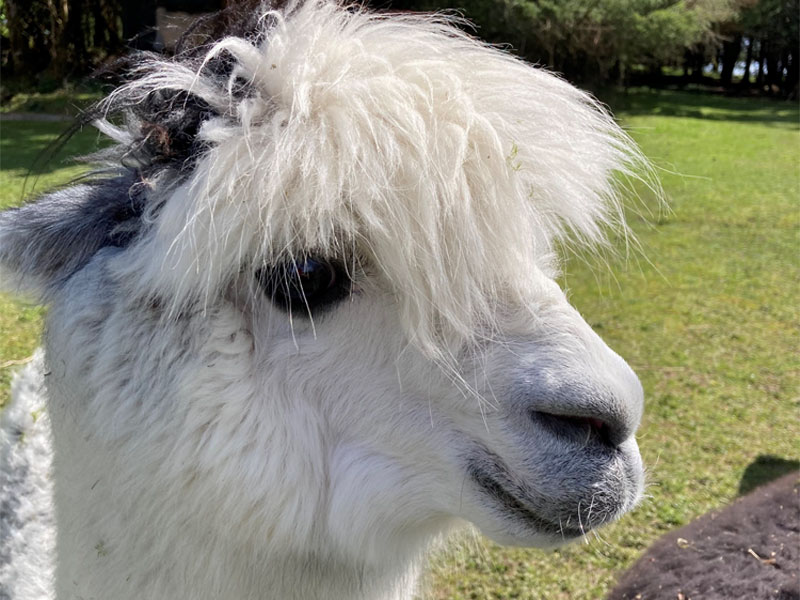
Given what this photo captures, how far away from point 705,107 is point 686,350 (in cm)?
1995

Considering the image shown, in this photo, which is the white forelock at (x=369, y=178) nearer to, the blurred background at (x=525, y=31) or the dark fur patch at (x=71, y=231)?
the dark fur patch at (x=71, y=231)

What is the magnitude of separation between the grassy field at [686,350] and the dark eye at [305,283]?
2.33 ft

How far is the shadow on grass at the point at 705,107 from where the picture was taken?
1958cm

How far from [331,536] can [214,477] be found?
0.24m

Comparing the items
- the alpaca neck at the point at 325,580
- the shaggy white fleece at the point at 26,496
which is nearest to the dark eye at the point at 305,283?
the alpaca neck at the point at 325,580

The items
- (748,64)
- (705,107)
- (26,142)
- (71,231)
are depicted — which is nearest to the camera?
(71,231)

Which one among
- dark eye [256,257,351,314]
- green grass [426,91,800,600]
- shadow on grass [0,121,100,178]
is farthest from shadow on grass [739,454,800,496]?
shadow on grass [0,121,100,178]

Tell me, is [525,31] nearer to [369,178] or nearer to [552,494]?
[369,178]

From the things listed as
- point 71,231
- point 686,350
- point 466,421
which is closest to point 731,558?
point 466,421

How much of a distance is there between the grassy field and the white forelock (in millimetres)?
564

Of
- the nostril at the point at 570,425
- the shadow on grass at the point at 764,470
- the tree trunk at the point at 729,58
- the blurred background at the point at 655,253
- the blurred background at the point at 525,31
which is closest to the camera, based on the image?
the nostril at the point at 570,425

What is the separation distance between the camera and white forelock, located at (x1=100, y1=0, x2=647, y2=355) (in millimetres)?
1140

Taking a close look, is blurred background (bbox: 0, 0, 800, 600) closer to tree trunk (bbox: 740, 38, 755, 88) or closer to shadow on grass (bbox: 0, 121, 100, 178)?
shadow on grass (bbox: 0, 121, 100, 178)

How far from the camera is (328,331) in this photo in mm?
1228
